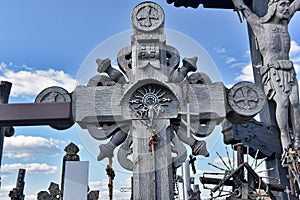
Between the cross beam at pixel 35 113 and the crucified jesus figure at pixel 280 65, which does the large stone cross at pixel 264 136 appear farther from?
the cross beam at pixel 35 113

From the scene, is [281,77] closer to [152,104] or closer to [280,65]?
[280,65]

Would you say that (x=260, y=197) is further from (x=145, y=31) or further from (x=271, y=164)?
(x=271, y=164)

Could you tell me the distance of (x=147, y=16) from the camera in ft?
7.05

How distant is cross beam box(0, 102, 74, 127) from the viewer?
1941 millimetres

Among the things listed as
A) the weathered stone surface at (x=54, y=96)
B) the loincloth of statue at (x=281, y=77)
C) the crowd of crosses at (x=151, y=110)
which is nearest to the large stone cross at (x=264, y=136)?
the loincloth of statue at (x=281, y=77)

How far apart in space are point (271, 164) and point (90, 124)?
7.72 ft

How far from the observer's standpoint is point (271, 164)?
356cm

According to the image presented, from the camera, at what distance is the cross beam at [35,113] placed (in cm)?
194

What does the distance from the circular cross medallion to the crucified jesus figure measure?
1.53m

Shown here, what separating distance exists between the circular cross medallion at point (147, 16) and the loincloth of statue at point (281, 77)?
152cm

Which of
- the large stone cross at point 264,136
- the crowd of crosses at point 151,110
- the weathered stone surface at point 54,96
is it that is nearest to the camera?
the crowd of crosses at point 151,110

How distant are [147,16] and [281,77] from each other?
1661 millimetres

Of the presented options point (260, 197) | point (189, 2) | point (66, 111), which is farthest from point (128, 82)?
point (189, 2)

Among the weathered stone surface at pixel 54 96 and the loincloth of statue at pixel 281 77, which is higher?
the loincloth of statue at pixel 281 77
